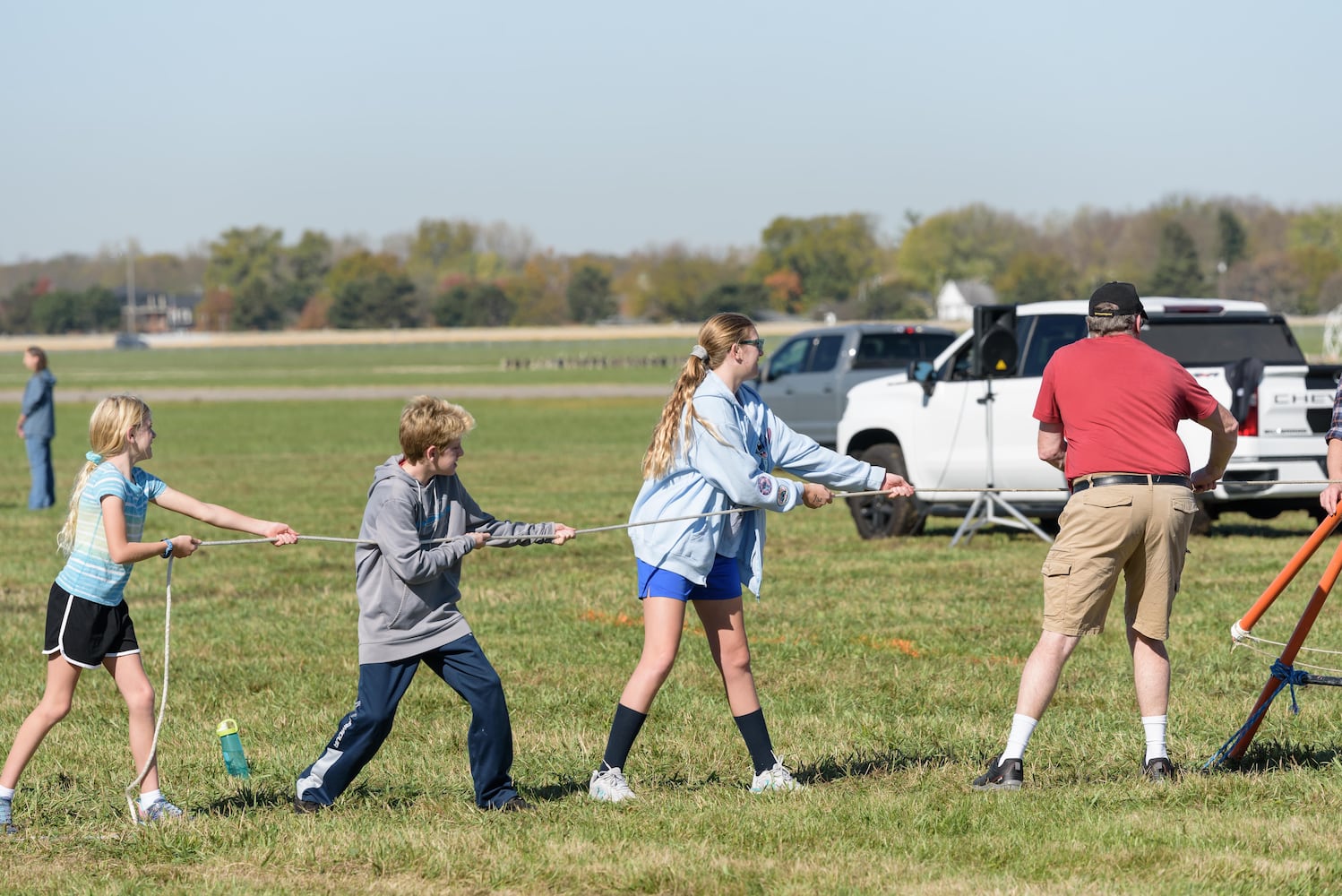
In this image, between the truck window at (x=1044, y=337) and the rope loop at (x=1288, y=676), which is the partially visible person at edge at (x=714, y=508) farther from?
the truck window at (x=1044, y=337)

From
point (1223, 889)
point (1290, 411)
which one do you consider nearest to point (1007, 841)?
point (1223, 889)

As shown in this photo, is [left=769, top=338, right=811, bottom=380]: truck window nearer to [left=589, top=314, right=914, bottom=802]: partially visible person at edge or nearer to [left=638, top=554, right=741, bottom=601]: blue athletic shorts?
[left=589, top=314, right=914, bottom=802]: partially visible person at edge

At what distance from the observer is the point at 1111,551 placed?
575 centimetres

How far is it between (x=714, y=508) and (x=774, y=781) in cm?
106

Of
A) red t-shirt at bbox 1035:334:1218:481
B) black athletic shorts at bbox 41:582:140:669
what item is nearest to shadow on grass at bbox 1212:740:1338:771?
red t-shirt at bbox 1035:334:1218:481

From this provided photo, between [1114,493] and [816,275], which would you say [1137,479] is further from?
[816,275]

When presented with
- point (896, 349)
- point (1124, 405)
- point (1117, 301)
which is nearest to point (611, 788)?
point (1124, 405)

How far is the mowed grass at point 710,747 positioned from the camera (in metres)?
4.98

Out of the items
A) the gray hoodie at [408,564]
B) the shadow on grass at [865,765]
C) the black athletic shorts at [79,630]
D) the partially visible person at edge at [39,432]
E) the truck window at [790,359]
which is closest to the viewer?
the gray hoodie at [408,564]

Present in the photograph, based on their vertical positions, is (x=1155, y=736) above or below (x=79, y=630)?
below

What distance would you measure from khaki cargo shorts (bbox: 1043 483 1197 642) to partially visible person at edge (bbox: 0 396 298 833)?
105 inches

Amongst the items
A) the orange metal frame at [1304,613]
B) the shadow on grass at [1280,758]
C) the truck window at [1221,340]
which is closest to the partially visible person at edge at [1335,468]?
the orange metal frame at [1304,613]

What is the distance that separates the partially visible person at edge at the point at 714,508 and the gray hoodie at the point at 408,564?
0.51m

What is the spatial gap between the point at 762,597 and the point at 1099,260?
156380 millimetres
